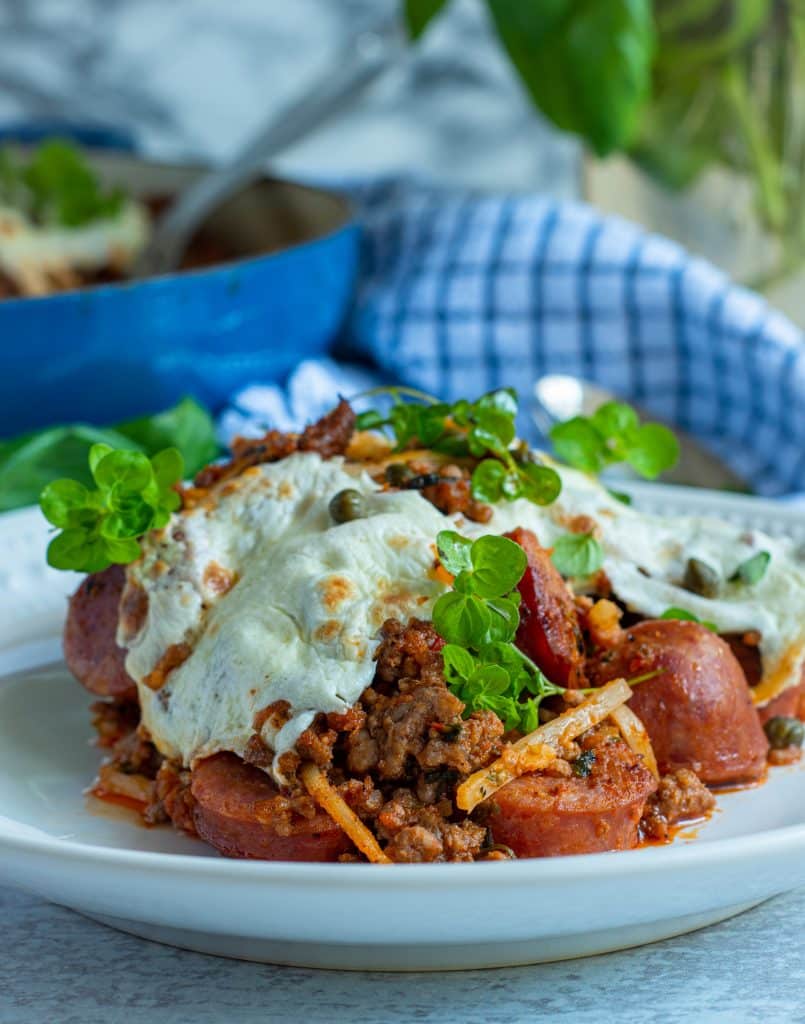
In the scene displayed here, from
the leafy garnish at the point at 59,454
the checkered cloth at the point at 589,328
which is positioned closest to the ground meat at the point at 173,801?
the leafy garnish at the point at 59,454

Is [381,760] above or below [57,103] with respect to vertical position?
above

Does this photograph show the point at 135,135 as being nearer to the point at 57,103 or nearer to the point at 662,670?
the point at 57,103

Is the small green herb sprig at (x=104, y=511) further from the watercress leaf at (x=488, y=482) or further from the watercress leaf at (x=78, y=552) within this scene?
the watercress leaf at (x=488, y=482)

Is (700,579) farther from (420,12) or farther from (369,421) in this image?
(420,12)

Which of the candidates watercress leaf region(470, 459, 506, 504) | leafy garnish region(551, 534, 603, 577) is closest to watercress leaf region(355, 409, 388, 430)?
watercress leaf region(470, 459, 506, 504)

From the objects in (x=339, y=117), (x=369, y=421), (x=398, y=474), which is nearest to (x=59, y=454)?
(x=369, y=421)

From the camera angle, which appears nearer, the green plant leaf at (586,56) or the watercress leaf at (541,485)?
the watercress leaf at (541,485)

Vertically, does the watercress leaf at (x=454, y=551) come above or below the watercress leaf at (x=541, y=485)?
above

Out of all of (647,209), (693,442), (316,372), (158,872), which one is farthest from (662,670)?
(647,209)

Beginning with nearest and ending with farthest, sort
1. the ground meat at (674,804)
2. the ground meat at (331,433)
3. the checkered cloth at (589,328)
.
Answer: the ground meat at (674,804) → the ground meat at (331,433) → the checkered cloth at (589,328)
